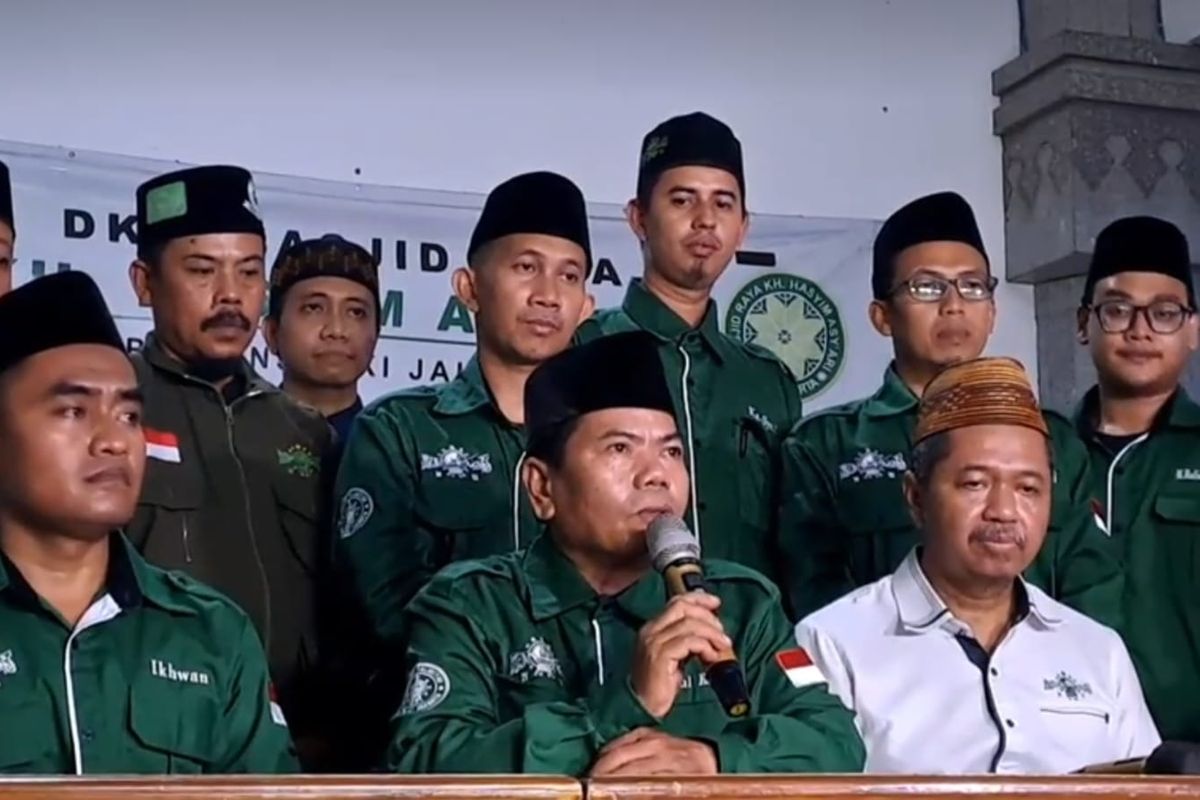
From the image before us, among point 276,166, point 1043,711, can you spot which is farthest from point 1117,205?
point 1043,711

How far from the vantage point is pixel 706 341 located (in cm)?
280

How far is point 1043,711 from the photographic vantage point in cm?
224

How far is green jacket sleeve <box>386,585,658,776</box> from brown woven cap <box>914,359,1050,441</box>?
26.5 inches

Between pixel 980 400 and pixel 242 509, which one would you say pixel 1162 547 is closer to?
pixel 980 400

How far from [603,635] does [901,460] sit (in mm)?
852

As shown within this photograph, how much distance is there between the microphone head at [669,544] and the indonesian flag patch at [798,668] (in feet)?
0.68

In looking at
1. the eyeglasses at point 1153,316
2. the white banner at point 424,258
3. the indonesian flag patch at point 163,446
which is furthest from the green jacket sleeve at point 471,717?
the white banner at point 424,258

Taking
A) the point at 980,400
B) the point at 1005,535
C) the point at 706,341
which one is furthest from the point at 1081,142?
the point at 1005,535

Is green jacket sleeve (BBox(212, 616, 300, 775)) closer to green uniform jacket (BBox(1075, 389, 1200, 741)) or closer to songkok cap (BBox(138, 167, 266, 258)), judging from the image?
songkok cap (BBox(138, 167, 266, 258))

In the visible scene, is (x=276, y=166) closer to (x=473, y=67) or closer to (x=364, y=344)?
(x=473, y=67)

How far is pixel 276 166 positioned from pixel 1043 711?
251 centimetres

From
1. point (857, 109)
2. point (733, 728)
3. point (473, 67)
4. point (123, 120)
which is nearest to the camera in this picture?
point (733, 728)

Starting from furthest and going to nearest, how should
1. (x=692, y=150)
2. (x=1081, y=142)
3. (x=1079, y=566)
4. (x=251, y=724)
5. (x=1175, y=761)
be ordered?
(x=1081, y=142) → (x=692, y=150) → (x=1079, y=566) → (x=251, y=724) → (x=1175, y=761)

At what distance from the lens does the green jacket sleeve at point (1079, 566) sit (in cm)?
260
